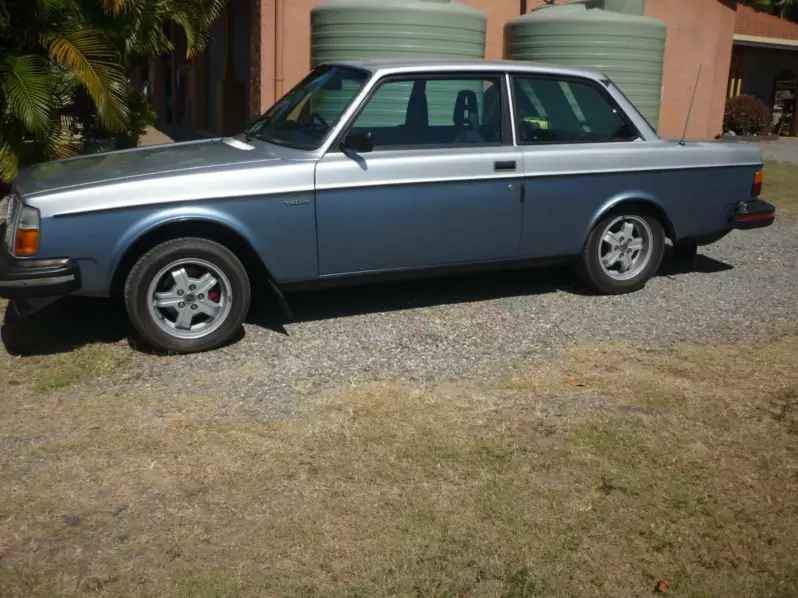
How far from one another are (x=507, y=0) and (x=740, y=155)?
8234 mm

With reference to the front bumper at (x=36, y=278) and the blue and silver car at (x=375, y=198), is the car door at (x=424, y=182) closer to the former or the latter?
the blue and silver car at (x=375, y=198)

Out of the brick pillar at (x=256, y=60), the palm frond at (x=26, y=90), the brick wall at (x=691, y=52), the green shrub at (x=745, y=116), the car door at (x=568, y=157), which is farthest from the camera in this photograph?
the green shrub at (x=745, y=116)

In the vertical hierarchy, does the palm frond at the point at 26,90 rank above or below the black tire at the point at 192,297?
above

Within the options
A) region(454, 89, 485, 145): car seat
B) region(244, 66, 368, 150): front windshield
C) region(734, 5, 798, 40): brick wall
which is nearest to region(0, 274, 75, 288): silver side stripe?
region(244, 66, 368, 150): front windshield

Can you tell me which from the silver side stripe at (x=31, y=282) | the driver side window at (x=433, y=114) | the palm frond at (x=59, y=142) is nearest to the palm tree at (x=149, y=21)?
the palm frond at (x=59, y=142)

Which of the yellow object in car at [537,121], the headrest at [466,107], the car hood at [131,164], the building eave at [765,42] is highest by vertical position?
the building eave at [765,42]

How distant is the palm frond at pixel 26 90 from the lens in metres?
8.12

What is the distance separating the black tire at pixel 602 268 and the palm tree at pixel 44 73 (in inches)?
184

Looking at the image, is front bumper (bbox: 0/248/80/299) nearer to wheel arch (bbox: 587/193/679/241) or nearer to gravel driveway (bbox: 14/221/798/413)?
gravel driveway (bbox: 14/221/798/413)

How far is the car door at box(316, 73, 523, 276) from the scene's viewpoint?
5.60 metres

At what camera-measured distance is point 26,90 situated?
818 centimetres

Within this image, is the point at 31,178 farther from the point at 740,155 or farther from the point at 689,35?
the point at 689,35

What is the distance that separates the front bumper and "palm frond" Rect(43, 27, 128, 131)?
3867 millimetres

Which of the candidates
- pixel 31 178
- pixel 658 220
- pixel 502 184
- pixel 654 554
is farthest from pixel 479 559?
pixel 658 220
